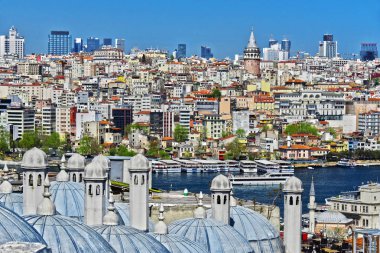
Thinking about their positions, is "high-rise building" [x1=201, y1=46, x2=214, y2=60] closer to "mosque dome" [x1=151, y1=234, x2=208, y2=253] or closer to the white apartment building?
the white apartment building

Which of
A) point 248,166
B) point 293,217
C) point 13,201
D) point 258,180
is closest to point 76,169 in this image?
point 13,201

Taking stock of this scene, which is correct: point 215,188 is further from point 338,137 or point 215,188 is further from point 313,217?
point 338,137

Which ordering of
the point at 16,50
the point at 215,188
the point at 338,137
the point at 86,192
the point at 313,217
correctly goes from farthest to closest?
the point at 16,50 → the point at 338,137 → the point at 313,217 → the point at 215,188 → the point at 86,192

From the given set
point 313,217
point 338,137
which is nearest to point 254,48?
point 338,137

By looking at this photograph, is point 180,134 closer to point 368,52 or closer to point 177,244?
point 177,244

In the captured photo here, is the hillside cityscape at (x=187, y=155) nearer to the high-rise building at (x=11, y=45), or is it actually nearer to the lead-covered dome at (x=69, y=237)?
the lead-covered dome at (x=69, y=237)
